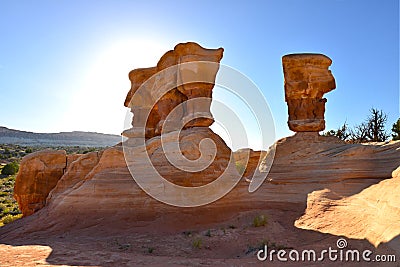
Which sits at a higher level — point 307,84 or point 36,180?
point 307,84

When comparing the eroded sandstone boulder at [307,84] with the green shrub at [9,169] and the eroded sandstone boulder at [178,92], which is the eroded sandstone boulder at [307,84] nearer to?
the eroded sandstone boulder at [178,92]

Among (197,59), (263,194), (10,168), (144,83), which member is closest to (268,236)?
Answer: (263,194)

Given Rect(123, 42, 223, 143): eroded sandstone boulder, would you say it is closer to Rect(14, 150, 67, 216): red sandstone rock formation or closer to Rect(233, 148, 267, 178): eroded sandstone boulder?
Rect(14, 150, 67, 216): red sandstone rock formation

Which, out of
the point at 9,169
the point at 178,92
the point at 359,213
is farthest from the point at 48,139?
the point at 359,213

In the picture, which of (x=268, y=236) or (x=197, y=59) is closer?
(x=268, y=236)

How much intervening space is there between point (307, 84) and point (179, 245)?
30.5ft

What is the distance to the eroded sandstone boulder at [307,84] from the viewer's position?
45.4 feet

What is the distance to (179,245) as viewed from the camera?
7.73 meters

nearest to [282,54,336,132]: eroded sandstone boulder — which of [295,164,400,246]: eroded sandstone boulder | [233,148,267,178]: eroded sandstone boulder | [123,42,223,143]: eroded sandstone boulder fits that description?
[123,42,223,143]: eroded sandstone boulder

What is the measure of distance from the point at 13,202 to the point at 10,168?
12955 millimetres

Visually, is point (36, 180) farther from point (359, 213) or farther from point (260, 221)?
point (359, 213)

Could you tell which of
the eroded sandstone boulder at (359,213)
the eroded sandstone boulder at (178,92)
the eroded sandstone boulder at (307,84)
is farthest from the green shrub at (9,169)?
the eroded sandstone boulder at (359,213)

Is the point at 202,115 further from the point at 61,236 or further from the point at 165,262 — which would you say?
the point at 165,262

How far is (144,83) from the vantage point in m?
16.1
